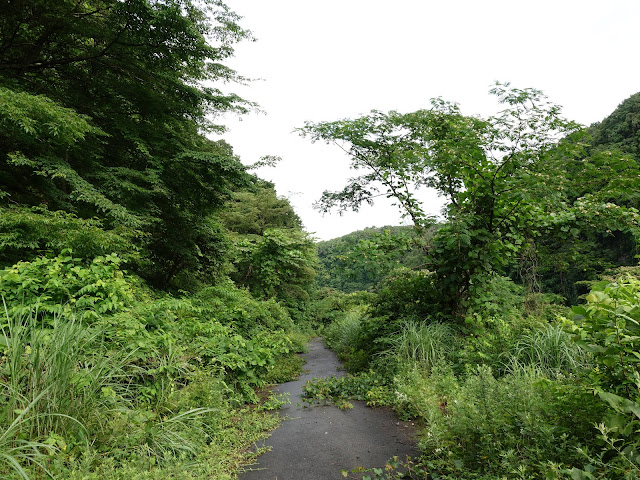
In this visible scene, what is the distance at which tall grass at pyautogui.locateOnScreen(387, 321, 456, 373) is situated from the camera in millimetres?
5219

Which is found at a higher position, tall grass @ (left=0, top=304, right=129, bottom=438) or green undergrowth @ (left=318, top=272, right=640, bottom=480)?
tall grass @ (left=0, top=304, right=129, bottom=438)

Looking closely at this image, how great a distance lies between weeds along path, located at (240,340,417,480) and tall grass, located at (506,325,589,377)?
1.71 meters

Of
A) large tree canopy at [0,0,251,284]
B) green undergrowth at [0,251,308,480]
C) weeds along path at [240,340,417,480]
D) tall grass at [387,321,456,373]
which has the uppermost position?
large tree canopy at [0,0,251,284]

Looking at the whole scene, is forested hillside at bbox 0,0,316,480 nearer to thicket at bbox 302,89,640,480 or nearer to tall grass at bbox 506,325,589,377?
thicket at bbox 302,89,640,480

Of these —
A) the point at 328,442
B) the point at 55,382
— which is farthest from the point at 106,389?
the point at 328,442

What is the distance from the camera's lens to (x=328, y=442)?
3.66m

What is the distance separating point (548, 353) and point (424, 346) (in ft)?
5.93

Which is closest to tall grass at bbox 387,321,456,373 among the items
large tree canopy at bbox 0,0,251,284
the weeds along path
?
the weeds along path

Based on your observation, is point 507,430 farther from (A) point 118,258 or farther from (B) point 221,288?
(B) point 221,288

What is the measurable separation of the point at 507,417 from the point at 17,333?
4100mm

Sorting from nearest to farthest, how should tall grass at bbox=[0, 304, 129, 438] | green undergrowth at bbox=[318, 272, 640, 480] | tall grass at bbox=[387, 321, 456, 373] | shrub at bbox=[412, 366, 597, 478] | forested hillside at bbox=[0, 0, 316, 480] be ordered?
green undergrowth at bbox=[318, 272, 640, 480] → shrub at bbox=[412, 366, 597, 478] → tall grass at bbox=[0, 304, 129, 438] → forested hillside at bbox=[0, 0, 316, 480] → tall grass at bbox=[387, 321, 456, 373]

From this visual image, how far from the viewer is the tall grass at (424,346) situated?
5219mm

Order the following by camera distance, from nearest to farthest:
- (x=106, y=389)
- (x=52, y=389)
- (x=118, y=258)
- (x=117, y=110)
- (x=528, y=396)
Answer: (x=52, y=389)
(x=106, y=389)
(x=528, y=396)
(x=118, y=258)
(x=117, y=110)

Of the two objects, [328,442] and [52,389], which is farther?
[328,442]
